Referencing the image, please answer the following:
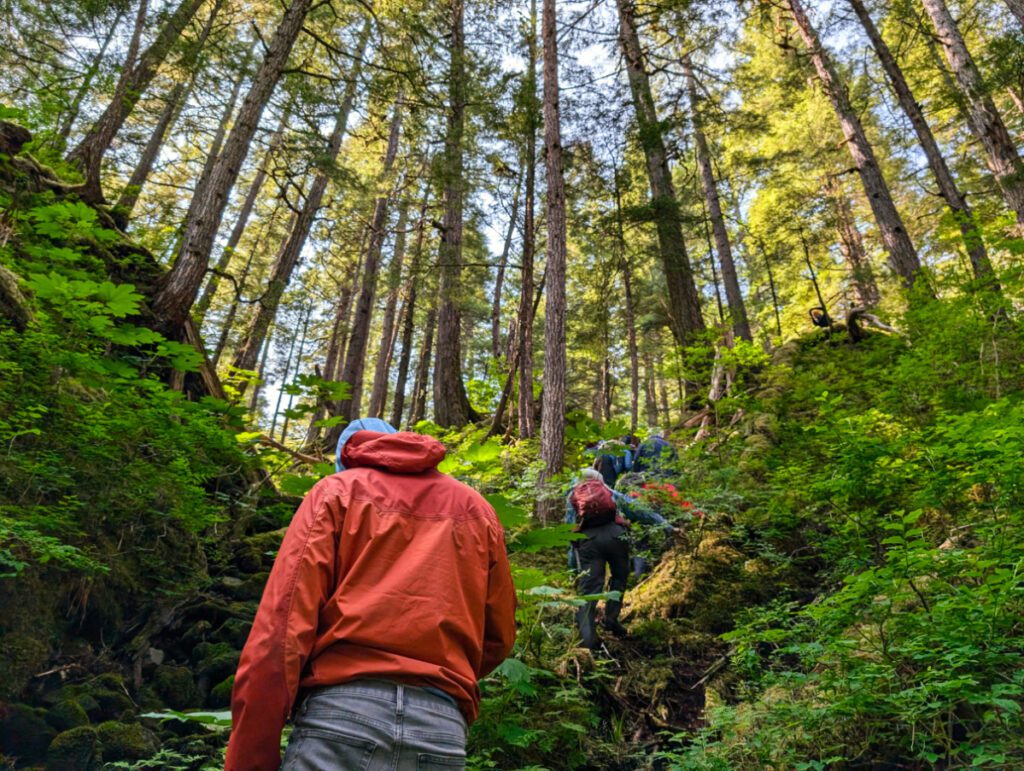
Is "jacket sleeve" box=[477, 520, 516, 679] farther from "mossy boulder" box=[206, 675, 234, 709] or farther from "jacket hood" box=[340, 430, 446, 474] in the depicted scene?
"mossy boulder" box=[206, 675, 234, 709]

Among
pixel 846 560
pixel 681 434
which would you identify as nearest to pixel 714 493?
pixel 846 560

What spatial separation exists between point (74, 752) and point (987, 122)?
14.9 m

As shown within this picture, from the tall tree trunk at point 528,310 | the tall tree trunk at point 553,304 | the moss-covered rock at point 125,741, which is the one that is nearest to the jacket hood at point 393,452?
the moss-covered rock at point 125,741

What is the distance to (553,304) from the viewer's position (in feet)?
28.0

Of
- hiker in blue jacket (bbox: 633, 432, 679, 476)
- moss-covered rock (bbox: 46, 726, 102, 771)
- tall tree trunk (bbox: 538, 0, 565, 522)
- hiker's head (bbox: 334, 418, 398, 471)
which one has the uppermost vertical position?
tall tree trunk (bbox: 538, 0, 565, 522)

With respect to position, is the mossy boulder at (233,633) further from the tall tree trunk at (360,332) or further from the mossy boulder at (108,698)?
the tall tree trunk at (360,332)

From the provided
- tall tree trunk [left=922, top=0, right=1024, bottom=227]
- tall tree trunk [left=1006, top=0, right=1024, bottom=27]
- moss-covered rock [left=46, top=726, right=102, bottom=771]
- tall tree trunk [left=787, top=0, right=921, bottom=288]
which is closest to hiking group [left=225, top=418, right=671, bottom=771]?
moss-covered rock [left=46, top=726, right=102, bottom=771]

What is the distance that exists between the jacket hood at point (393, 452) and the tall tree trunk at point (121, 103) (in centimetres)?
833

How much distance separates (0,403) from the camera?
12.6 ft

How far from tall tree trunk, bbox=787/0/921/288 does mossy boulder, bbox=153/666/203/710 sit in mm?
12569

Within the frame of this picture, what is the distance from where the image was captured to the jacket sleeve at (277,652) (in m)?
1.68

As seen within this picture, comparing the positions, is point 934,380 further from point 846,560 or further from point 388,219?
point 388,219

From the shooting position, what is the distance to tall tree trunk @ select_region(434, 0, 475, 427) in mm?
10961

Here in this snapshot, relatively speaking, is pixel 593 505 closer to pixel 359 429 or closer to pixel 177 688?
pixel 359 429
